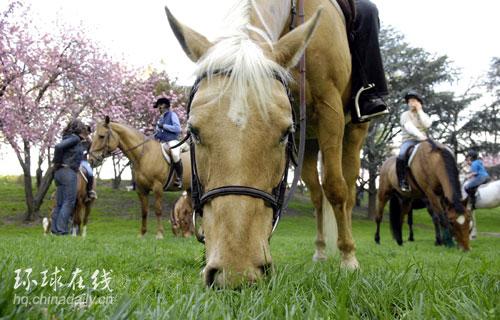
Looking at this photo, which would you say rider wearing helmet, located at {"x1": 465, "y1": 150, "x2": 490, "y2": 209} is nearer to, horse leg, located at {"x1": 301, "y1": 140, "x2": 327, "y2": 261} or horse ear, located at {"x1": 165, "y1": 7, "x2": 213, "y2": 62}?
horse leg, located at {"x1": 301, "y1": 140, "x2": 327, "y2": 261}

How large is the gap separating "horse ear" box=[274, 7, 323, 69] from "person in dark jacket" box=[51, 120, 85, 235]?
7.95m

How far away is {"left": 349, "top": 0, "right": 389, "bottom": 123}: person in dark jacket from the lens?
4152 mm

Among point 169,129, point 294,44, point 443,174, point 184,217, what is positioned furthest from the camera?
point 184,217

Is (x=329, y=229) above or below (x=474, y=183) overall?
below

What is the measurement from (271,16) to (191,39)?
33.9 inches

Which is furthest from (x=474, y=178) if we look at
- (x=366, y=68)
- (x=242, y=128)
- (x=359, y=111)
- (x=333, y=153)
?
(x=242, y=128)

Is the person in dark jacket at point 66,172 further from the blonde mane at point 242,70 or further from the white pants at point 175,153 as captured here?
the blonde mane at point 242,70

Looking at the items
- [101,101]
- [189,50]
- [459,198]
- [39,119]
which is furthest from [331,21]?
[101,101]

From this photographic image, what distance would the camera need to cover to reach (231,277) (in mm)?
1671

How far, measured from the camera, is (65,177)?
8891 millimetres

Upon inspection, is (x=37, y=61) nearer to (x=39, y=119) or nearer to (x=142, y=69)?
(x=39, y=119)

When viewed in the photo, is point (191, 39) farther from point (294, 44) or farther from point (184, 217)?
point (184, 217)

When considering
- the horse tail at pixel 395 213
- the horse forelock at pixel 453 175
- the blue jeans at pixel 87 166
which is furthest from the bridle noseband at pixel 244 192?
the horse tail at pixel 395 213

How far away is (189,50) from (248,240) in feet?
5.15
